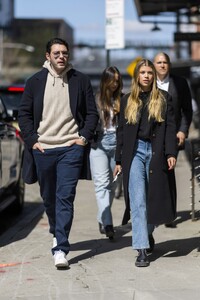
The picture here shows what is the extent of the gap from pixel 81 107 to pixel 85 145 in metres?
0.37

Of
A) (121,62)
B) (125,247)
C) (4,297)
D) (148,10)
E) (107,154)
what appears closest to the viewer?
(4,297)

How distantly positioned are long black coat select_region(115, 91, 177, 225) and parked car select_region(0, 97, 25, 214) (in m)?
2.38

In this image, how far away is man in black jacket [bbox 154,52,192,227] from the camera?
8.70 m

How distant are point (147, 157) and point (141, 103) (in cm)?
51

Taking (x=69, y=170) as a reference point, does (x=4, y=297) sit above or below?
below

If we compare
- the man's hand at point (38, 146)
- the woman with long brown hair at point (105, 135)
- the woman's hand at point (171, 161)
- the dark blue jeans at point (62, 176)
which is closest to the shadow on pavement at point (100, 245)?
the woman with long brown hair at point (105, 135)

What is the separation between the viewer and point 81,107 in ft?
23.3

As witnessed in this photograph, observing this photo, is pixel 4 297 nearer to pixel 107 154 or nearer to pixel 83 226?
pixel 107 154

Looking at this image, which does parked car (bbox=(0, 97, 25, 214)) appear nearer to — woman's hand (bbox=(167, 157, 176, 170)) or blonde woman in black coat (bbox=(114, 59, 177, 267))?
blonde woman in black coat (bbox=(114, 59, 177, 267))

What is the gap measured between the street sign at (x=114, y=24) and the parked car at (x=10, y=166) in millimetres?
2763

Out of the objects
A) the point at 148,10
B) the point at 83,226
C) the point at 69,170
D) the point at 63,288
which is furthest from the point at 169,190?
the point at 148,10

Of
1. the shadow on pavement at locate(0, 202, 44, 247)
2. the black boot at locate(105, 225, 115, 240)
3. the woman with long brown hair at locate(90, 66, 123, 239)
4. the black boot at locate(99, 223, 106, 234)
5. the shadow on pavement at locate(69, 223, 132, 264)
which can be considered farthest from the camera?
the shadow on pavement at locate(0, 202, 44, 247)

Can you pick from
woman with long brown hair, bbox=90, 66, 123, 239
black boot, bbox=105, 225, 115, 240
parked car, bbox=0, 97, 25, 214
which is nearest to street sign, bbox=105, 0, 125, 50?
parked car, bbox=0, 97, 25, 214

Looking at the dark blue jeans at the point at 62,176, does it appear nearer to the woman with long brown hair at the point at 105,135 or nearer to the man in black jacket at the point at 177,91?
the woman with long brown hair at the point at 105,135
